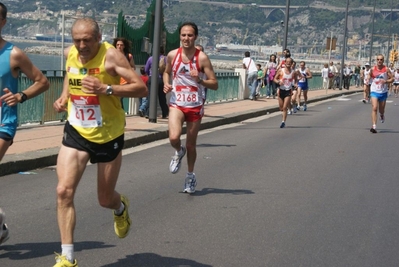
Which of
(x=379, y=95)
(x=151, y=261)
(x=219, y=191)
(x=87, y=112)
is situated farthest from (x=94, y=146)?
(x=379, y=95)

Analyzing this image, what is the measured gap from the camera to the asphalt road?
24.0 feet

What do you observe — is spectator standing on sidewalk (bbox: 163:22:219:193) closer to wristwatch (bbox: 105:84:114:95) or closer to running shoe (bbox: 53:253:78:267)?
wristwatch (bbox: 105:84:114:95)

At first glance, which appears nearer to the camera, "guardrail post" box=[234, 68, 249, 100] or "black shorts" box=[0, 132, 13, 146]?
"black shorts" box=[0, 132, 13, 146]

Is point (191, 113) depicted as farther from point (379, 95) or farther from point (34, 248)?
point (379, 95)

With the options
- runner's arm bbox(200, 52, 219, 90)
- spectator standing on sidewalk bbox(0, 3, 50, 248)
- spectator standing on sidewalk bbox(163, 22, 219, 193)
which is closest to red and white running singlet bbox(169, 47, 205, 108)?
spectator standing on sidewalk bbox(163, 22, 219, 193)

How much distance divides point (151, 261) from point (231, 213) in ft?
7.71

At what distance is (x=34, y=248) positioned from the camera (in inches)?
287

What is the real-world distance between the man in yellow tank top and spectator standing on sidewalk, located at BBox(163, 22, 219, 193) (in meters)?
3.60

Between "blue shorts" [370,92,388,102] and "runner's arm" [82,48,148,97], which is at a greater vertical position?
"runner's arm" [82,48,148,97]

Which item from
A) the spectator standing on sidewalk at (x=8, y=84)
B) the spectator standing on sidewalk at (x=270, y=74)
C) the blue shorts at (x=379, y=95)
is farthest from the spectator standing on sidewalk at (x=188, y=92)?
the spectator standing on sidewalk at (x=270, y=74)

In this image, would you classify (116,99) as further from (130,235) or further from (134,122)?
(134,122)

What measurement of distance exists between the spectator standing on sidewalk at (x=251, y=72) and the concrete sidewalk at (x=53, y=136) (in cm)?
571

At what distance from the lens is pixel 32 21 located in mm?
50531

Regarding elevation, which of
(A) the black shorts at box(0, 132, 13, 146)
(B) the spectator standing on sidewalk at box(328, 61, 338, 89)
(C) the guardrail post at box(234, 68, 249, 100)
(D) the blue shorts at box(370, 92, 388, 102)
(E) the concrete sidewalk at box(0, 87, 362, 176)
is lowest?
(B) the spectator standing on sidewalk at box(328, 61, 338, 89)
